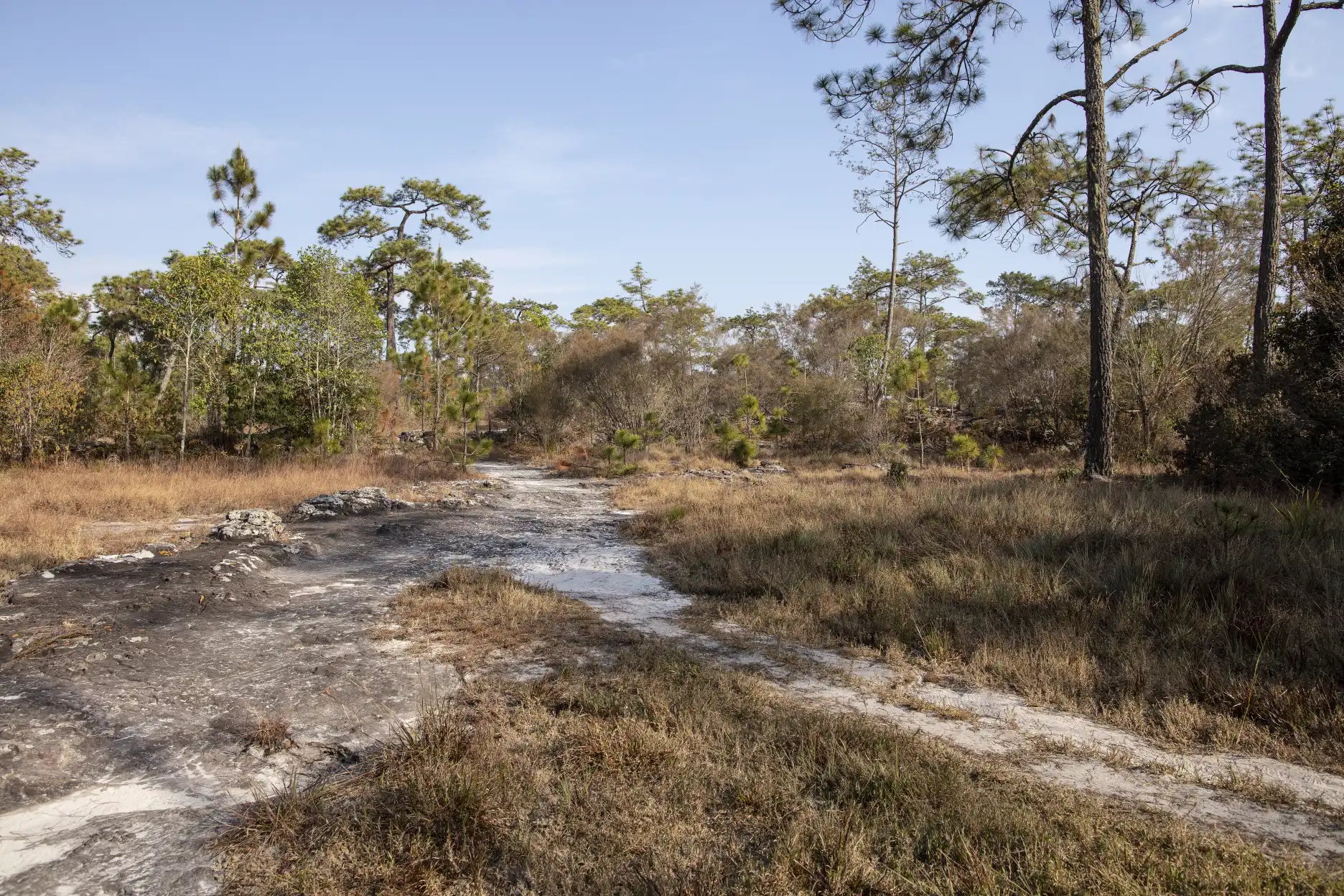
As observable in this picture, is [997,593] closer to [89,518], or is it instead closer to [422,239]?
[89,518]

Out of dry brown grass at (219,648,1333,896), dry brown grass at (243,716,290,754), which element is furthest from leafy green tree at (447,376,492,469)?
dry brown grass at (219,648,1333,896)

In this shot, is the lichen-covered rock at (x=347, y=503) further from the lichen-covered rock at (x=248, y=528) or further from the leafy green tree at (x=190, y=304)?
the leafy green tree at (x=190, y=304)

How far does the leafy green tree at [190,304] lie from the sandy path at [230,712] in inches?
458

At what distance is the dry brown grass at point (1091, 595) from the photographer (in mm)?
3914

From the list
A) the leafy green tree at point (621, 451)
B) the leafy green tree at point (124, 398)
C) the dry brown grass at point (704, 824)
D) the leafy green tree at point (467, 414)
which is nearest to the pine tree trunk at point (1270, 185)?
the dry brown grass at point (704, 824)

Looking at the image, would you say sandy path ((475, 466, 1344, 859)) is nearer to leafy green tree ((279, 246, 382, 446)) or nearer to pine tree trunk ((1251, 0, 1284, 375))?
pine tree trunk ((1251, 0, 1284, 375))

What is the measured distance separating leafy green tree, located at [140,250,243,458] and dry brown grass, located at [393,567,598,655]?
1333cm

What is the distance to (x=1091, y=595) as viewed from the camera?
565 centimetres

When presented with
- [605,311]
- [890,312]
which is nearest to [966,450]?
[890,312]

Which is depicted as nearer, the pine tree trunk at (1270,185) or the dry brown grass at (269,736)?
the dry brown grass at (269,736)

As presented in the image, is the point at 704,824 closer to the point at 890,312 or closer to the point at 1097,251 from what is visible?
the point at 1097,251

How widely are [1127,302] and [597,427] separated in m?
17.4

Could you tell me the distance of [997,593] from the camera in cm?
586

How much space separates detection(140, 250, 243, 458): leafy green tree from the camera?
16016 millimetres
